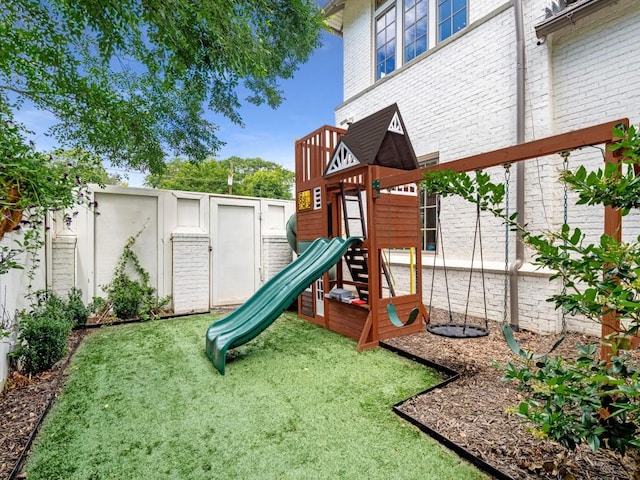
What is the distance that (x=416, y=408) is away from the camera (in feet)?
7.81

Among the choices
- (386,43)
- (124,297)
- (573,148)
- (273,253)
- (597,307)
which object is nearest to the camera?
(597,307)

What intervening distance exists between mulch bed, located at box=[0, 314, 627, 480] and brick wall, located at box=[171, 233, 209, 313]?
2481 mm

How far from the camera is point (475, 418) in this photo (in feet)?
7.30

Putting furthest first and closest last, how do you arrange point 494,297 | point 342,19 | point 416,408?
point 342,19 < point 494,297 < point 416,408

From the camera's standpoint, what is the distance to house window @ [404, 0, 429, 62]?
19.5 ft

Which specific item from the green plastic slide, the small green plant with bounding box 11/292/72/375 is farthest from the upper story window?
the small green plant with bounding box 11/292/72/375

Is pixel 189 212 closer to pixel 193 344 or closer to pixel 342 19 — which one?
pixel 193 344

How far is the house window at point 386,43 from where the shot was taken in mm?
6613

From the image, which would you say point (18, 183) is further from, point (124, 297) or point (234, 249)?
point (234, 249)

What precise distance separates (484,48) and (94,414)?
6.62 metres

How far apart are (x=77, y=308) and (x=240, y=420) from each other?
12.3 ft

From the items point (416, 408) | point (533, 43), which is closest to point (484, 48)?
point (533, 43)

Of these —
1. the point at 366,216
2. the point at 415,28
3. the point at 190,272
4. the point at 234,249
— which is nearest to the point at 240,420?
the point at 366,216

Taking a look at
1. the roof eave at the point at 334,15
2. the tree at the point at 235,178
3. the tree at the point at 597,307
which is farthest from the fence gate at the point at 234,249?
the tree at the point at 235,178
